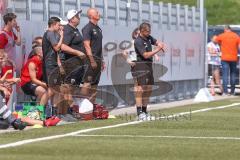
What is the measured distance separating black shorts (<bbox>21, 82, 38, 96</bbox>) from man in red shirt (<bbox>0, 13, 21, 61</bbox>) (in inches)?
22.6

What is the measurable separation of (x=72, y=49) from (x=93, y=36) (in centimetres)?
77

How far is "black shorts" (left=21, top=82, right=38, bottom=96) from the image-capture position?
719 inches

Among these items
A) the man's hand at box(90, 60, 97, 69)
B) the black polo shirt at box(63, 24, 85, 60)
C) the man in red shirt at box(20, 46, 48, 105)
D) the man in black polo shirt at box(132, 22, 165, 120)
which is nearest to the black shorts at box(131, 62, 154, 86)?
the man in black polo shirt at box(132, 22, 165, 120)

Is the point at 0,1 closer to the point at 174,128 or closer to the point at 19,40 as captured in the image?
the point at 19,40

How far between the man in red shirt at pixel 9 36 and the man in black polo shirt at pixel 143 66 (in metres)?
2.68

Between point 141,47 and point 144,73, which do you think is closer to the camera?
point 141,47

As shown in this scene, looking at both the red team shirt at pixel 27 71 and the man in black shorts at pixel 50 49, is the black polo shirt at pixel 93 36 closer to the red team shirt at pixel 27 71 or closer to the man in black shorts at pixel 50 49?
the man in black shorts at pixel 50 49

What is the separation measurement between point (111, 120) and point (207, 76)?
561 inches

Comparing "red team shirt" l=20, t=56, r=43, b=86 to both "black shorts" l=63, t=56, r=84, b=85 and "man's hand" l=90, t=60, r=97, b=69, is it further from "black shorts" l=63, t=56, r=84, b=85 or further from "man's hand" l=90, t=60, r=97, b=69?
"man's hand" l=90, t=60, r=97, b=69

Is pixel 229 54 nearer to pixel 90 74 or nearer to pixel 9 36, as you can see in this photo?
pixel 90 74

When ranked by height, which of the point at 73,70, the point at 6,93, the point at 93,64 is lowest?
the point at 6,93

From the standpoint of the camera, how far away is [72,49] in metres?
18.9

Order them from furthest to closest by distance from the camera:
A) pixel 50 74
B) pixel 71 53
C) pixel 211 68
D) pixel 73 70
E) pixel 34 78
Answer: pixel 211 68, pixel 73 70, pixel 71 53, pixel 50 74, pixel 34 78

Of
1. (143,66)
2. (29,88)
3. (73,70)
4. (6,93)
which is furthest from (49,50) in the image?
(143,66)
